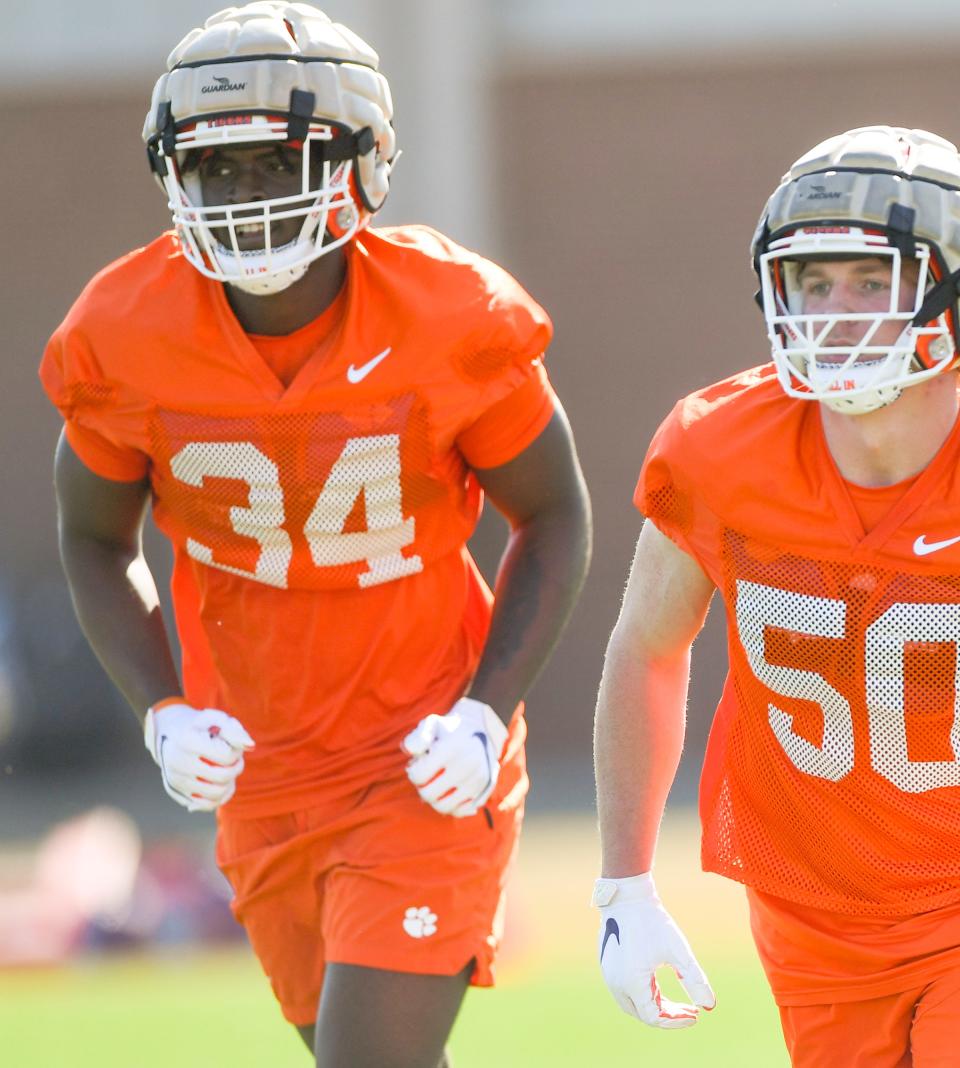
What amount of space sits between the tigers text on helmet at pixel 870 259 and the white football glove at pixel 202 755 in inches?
49.0

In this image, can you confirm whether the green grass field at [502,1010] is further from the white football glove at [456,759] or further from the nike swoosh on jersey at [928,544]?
the nike swoosh on jersey at [928,544]

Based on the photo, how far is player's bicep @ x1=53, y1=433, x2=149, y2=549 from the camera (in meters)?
4.07

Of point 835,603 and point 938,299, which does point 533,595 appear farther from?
point 938,299

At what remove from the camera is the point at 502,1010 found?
7.54 meters

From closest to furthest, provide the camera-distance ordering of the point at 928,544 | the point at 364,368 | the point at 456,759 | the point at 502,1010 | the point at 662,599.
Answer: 1. the point at 928,544
2. the point at 662,599
3. the point at 456,759
4. the point at 364,368
5. the point at 502,1010

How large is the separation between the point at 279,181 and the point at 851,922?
1.64 m

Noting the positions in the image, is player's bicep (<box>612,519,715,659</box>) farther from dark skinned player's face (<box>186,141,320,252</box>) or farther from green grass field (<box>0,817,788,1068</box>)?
green grass field (<box>0,817,788,1068</box>)

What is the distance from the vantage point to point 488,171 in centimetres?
1365

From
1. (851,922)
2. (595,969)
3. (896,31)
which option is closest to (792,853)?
(851,922)

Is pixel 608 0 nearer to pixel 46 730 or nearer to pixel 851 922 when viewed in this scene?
pixel 46 730

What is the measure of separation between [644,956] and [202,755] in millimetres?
883

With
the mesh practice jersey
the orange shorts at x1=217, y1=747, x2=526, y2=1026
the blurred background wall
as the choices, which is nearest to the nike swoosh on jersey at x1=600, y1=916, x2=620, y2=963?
the mesh practice jersey

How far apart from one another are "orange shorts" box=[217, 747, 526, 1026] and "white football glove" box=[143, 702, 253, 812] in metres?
0.21

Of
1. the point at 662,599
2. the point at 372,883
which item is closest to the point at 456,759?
the point at 372,883
